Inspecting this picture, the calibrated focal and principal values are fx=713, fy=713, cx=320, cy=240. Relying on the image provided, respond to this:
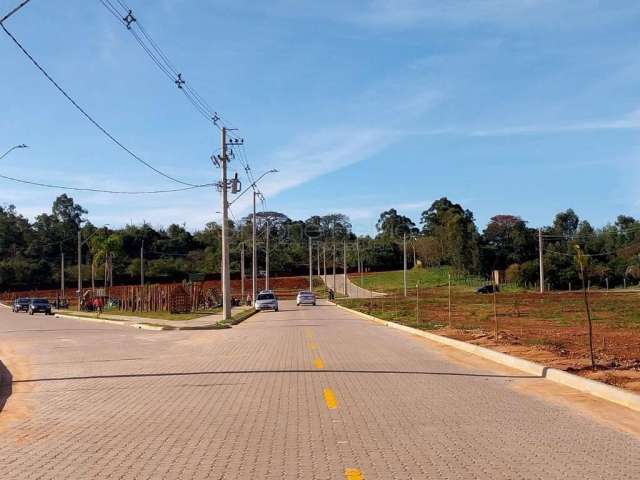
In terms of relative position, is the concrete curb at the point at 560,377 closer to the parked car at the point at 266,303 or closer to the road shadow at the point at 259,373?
the road shadow at the point at 259,373

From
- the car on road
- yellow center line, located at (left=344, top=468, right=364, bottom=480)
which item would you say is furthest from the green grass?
yellow center line, located at (left=344, top=468, right=364, bottom=480)

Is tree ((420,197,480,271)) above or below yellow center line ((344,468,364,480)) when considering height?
above

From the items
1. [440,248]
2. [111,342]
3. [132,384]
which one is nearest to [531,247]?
[440,248]

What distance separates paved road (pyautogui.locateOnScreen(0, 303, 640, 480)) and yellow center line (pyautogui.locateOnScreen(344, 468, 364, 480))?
0.03 metres

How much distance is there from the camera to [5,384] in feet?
47.9

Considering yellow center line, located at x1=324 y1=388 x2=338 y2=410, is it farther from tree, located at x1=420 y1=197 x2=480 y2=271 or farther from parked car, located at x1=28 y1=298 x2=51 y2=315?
tree, located at x1=420 y1=197 x2=480 y2=271

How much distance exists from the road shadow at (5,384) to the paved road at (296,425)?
18 centimetres

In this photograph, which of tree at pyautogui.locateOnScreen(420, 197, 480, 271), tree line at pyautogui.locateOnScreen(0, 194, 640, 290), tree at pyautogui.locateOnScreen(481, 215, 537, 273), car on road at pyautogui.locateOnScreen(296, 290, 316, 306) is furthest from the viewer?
tree at pyautogui.locateOnScreen(481, 215, 537, 273)

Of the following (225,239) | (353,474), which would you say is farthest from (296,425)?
(225,239)

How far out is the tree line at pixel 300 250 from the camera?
379 feet

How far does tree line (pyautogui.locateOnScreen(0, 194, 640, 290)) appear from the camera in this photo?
115 metres

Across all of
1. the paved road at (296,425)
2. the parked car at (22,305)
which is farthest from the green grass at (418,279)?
the paved road at (296,425)

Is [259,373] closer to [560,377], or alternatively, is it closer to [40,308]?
[560,377]

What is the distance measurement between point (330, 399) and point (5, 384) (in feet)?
24.2
